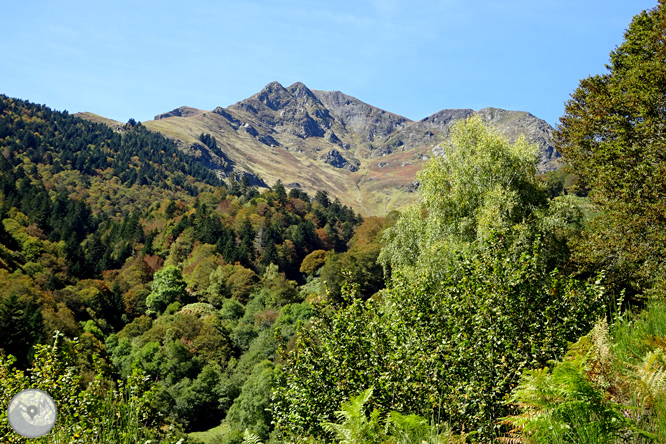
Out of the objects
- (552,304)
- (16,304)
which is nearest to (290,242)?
(16,304)

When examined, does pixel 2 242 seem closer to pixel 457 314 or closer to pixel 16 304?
pixel 16 304

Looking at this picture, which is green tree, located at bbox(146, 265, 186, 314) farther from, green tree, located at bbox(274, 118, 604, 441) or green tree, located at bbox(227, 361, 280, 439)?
green tree, located at bbox(274, 118, 604, 441)

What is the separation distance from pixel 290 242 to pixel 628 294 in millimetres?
90472

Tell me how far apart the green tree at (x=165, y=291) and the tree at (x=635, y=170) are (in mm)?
70501

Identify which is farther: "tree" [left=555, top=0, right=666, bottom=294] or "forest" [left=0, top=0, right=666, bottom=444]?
"tree" [left=555, top=0, right=666, bottom=294]

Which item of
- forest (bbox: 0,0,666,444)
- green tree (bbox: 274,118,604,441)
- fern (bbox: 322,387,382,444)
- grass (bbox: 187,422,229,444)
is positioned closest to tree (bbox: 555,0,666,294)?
forest (bbox: 0,0,666,444)

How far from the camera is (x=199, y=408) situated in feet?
172

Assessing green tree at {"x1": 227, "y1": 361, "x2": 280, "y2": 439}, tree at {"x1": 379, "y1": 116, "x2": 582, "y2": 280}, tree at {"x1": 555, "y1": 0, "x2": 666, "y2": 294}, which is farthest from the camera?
green tree at {"x1": 227, "y1": 361, "x2": 280, "y2": 439}

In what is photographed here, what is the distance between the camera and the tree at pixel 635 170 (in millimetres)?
13859

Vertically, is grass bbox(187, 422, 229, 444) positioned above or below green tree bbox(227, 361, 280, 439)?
below

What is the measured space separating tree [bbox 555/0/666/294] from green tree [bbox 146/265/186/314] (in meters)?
70.5

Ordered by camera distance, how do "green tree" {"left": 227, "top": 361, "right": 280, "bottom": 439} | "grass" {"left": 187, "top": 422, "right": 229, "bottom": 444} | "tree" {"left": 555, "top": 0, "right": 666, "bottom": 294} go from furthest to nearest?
"grass" {"left": 187, "top": 422, "right": 229, "bottom": 444}, "green tree" {"left": 227, "top": 361, "right": 280, "bottom": 439}, "tree" {"left": 555, "top": 0, "right": 666, "bottom": 294}

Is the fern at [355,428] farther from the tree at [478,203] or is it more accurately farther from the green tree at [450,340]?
the tree at [478,203]

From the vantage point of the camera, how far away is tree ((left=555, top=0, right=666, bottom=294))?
45.5 ft
